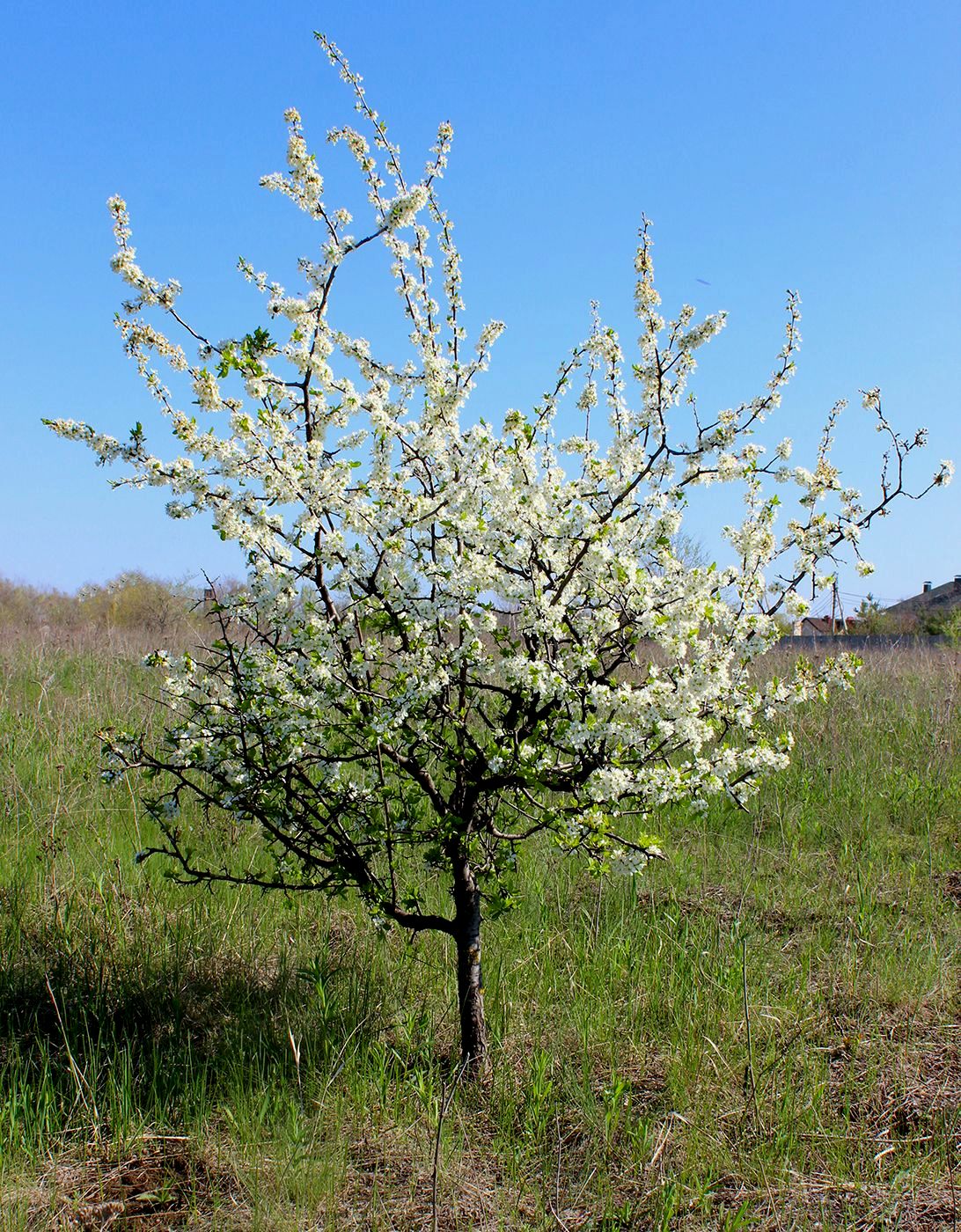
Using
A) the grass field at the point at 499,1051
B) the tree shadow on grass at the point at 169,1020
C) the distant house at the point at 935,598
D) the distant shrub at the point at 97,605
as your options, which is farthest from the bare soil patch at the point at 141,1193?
the distant house at the point at 935,598

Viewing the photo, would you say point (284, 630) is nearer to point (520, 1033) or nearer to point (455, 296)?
point (455, 296)

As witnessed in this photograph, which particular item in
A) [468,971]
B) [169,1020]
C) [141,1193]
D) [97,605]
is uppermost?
[97,605]

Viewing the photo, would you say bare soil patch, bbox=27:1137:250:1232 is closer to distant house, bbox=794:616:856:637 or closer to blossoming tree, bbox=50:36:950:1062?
blossoming tree, bbox=50:36:950:1062

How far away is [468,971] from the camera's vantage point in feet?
11.3

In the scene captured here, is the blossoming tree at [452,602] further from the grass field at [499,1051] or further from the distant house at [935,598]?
the distant house at [935,598]

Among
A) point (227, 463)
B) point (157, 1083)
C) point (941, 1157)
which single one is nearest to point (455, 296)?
point (227, 463)

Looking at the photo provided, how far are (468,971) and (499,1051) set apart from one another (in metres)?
0.38

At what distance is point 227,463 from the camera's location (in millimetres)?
2816

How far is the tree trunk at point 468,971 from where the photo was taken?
3.43 meters

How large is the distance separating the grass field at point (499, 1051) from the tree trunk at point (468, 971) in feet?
0.41

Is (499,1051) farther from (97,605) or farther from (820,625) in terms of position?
(97,605)

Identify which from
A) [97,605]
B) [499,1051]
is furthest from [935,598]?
[499,1051]

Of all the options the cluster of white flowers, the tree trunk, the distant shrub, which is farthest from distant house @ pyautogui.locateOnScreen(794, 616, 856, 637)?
the distant shrub

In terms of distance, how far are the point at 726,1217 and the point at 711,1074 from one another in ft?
2.07
